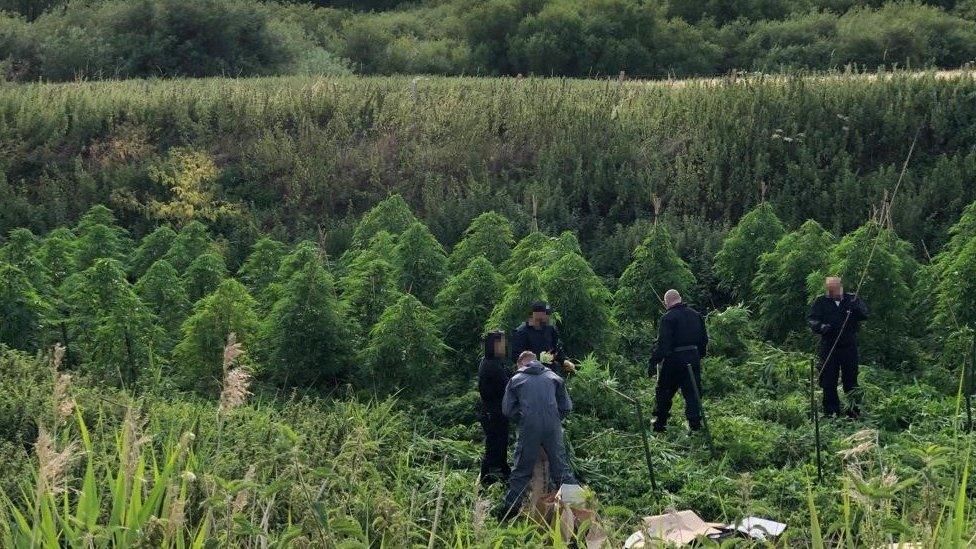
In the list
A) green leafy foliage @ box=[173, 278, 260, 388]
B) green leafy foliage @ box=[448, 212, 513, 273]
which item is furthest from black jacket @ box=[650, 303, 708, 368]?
green leafy foliage @ box=[448, 212, 513, 273]

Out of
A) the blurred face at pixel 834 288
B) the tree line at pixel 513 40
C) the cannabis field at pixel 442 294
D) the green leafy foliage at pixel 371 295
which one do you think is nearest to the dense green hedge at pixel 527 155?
the cannabis field at pixel 442 294

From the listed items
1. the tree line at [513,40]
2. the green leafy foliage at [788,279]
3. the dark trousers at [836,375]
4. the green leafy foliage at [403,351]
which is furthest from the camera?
the tree line at [513,40]

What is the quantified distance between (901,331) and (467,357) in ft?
16.6

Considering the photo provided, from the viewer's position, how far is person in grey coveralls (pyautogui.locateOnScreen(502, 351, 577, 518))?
371 inches

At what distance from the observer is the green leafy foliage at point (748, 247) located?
16.7 metres

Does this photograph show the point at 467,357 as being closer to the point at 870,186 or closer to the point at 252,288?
the point at 252,288

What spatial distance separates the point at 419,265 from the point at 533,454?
6066 mm

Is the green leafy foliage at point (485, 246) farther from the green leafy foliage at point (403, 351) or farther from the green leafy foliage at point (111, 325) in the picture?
the green leafy foliage at point (111, 325)

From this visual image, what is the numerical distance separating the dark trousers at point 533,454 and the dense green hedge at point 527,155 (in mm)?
9390

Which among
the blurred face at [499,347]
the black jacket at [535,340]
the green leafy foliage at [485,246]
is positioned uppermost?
the blurred face at [499,347]

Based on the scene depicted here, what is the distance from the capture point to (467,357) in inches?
553

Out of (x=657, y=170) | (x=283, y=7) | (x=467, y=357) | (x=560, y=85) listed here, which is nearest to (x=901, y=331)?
(x=467, y=357)

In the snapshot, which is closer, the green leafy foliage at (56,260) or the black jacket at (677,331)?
the black jacket at (677,331)

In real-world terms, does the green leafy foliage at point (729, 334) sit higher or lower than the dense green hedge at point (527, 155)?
lower
